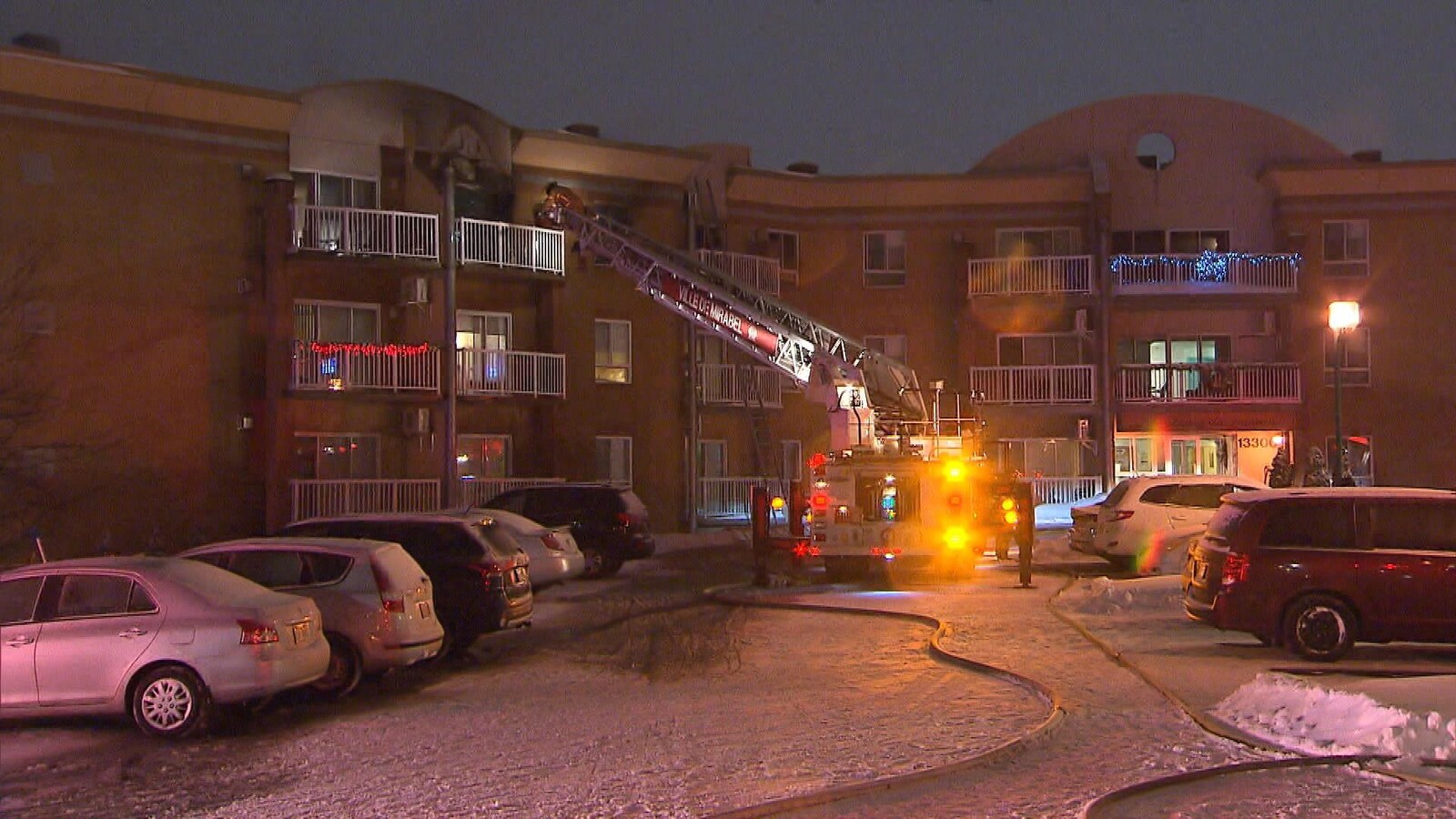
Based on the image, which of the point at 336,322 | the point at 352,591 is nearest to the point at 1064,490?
the point at 336,322

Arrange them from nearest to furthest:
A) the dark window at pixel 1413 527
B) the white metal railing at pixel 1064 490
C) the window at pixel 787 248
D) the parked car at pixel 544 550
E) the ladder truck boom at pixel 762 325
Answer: the dark window at pixel 1413 527, the parked car at pixel 544 550, the ladder truck boom at pixel 762 325, the white metal railing at pixel 1064 490, the window at pixel 787 248

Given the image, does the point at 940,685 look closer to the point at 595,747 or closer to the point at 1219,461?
the point at 595,747

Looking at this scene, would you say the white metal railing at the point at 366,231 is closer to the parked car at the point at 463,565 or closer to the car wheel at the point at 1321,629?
the parked car at the point at 463,565

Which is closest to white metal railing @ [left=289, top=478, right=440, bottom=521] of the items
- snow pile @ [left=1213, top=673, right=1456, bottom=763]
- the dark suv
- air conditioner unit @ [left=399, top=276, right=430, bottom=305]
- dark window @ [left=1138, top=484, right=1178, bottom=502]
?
the dark suv

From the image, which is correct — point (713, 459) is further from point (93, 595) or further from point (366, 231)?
point (93, 595)

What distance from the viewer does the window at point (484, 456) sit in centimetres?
3278

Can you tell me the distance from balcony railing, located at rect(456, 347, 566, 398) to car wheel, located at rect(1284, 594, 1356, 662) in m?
20.5

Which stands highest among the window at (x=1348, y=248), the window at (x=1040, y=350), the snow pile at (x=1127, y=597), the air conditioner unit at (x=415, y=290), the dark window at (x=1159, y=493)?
the window at (x=1348, y=248)

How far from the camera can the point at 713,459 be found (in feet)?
121

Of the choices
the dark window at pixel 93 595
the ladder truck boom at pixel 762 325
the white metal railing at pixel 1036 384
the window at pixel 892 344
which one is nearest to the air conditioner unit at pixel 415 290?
the ladder truck boom at pixel 762 325

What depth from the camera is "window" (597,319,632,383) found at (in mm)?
34938

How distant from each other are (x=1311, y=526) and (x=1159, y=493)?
972cm

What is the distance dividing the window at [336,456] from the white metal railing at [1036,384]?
50.1ft

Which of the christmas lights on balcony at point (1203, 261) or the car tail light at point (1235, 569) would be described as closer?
the car tail light at point (1235, 569)
